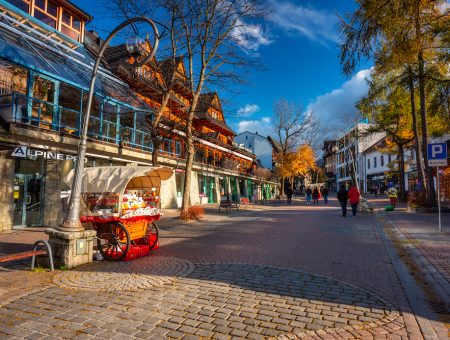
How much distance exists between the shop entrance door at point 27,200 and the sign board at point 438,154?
14.9m

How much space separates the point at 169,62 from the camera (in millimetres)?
17594

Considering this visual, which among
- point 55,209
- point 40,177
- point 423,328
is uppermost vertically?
point 40,177

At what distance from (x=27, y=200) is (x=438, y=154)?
50.3 feet

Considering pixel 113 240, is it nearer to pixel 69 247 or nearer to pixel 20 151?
pixel 69 247

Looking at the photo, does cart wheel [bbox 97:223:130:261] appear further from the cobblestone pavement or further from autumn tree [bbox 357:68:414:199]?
Result: autumn tree [bbox 357:68:414:199]

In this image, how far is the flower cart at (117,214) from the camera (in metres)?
7.27

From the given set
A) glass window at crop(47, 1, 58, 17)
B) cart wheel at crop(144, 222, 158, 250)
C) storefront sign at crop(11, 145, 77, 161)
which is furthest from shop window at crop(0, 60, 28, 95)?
cart wheel at crop(144, 222, 158, 250)

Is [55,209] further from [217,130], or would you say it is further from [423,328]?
[217,130]

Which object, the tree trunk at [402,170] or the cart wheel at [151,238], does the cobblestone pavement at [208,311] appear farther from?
the tree trunk at [402,170]

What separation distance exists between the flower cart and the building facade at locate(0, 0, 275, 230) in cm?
540

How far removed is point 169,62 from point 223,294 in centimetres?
1504

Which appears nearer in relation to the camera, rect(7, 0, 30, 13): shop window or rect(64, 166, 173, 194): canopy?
rect(64, 166, 173, 194): canopy

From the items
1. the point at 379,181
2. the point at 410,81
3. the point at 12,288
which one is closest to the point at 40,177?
the point at 12,288

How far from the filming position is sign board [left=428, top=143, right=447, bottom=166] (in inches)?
444
